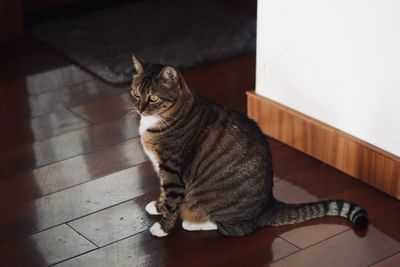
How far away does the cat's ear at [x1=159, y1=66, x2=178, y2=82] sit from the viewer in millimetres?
1885

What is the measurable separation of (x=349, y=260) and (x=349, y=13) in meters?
0.71

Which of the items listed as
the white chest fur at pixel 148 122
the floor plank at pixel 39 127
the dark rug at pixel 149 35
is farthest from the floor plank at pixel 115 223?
the dark rug at pixel 149 35

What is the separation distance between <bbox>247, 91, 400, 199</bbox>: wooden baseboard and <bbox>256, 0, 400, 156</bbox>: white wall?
0.03 meters

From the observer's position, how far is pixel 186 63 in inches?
121

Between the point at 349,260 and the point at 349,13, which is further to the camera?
the point at 349,13

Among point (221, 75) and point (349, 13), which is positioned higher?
point (349, 13)

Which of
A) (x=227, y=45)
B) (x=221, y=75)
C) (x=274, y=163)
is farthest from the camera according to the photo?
(x=227, y=45)

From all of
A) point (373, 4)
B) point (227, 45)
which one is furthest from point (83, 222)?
point (227, 45)

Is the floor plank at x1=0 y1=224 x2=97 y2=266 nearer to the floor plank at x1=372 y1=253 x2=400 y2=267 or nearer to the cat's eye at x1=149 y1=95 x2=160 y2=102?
the cat's eye at x1=149 y1=95 x2=160 y2=102

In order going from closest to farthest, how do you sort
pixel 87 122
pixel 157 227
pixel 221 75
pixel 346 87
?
pixel 157 227 → pixel 346 87 → pixel 87 122 → pixel 221 75

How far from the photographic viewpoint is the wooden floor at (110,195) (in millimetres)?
1925

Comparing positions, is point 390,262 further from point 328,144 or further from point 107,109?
point 107,109

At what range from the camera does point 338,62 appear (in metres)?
2.20

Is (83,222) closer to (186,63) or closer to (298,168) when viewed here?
(298,168)
